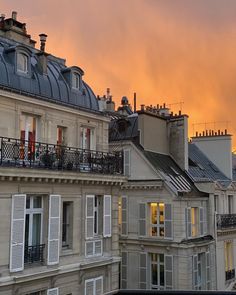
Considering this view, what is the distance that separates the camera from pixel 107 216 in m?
15.8

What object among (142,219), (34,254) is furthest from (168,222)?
(34,254)

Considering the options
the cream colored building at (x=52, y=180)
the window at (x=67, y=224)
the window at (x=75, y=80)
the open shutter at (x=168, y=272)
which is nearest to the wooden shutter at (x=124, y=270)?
the open shutter at (x=168, y=272)

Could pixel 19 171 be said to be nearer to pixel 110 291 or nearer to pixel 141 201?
pixel 110 291

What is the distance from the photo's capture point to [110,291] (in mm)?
15867

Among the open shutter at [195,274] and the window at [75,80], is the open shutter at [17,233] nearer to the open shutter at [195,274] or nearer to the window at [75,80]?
the window at [75,80]

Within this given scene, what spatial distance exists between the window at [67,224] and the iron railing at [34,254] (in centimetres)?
126

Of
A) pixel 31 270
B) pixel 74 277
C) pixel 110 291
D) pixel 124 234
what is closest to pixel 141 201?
pixel 124 234

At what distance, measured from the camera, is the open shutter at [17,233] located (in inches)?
476

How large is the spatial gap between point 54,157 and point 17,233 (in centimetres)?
260

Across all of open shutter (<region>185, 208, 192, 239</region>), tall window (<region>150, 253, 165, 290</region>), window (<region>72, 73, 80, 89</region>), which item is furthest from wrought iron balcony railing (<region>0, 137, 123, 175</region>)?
tall window (<region>150, 253, 165, 290</region>)

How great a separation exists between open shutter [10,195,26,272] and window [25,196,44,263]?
0.48 m

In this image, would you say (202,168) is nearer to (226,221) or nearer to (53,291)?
(226,221)

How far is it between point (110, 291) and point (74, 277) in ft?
7.42

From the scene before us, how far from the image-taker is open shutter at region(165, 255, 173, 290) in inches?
806
